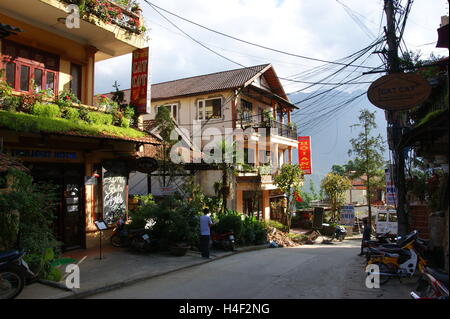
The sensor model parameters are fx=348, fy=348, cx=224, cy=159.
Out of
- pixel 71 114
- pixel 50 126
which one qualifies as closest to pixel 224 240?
pixel 71 114

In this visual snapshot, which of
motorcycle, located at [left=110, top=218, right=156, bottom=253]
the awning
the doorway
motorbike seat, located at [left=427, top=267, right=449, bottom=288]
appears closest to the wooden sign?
motorbike seat, located at [left=427, top=267, right=449, bottom=288]

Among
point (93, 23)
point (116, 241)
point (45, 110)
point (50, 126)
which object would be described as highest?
point (93, 23)

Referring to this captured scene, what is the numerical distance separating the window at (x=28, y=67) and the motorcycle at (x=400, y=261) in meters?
10.7

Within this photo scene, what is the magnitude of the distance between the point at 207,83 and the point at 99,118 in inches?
581

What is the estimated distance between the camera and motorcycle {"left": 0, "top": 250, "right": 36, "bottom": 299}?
6070mm

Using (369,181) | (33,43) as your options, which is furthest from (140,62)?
(369,181)

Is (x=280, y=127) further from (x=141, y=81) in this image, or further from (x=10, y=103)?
(x=10, y=103)

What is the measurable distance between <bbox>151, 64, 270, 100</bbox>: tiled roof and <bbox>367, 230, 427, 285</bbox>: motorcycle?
650 inches

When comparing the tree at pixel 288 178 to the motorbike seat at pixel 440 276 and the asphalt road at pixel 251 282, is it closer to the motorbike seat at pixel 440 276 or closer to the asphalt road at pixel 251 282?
the asphalt road at pixel 251 282

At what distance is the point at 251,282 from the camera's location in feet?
25.6

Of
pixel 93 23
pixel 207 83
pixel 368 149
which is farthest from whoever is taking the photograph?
pixel 368 149

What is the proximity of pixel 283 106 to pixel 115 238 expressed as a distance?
2060cm

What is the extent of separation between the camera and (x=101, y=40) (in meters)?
12.4
